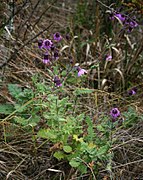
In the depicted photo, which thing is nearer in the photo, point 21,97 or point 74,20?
point 21,97

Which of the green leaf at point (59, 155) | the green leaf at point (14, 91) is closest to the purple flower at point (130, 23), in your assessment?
the green leaf at point (14, 91)

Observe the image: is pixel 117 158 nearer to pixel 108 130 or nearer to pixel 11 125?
pixel 108 130

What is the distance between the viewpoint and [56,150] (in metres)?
2.23

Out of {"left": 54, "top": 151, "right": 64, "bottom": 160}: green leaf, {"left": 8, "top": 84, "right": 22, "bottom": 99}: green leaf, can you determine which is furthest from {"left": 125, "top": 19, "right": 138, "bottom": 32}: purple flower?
{"left": 54, "top": 151, "right": 64, "bottom": 160}: green leaf

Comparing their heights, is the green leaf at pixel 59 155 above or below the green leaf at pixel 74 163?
below

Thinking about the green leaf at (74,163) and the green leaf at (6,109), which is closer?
the green leaf at (74,163)

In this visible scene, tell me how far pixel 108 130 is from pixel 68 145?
270 mm

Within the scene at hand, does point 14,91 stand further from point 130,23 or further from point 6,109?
point 130,23

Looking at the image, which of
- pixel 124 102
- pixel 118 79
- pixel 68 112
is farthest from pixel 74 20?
pixel 68 112

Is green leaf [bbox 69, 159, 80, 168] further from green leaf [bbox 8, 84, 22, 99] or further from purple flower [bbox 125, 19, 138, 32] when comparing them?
purple flower [bbox 125, 19, 138, 32]

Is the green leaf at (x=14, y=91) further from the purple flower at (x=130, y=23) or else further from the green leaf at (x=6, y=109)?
the purple flower at (x=130, y=23)

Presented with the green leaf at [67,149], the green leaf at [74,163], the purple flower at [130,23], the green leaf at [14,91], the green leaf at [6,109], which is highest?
the purple flower at [130,23]

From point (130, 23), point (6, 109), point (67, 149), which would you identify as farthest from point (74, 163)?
point (130, 23)

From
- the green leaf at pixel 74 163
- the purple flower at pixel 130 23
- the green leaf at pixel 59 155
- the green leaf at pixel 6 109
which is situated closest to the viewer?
the green leaf at pixel 74 163
